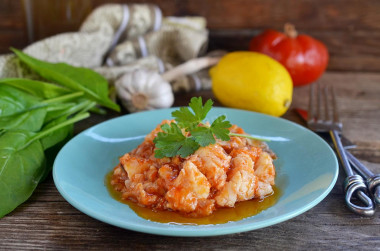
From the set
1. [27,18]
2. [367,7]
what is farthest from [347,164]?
[27,18]

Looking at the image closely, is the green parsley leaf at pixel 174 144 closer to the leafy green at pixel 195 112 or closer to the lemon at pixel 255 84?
the leafy green at pixel 195 112

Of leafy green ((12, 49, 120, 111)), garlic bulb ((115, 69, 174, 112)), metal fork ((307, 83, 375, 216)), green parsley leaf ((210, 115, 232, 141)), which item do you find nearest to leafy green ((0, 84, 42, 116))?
leafy green ((12, 49, 120, 111))

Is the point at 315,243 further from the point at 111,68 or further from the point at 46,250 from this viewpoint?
the point at 111,68

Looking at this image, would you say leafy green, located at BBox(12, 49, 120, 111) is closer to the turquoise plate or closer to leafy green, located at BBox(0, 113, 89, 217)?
the turquoise plate

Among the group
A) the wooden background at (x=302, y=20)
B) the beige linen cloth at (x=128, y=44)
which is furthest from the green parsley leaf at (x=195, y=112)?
the wooden background at (x=302, y=20)

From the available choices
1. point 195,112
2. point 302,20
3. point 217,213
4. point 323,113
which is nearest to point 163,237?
point 217,213

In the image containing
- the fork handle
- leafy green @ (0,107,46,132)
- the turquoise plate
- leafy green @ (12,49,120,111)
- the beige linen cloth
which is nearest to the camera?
the turquoise plate
